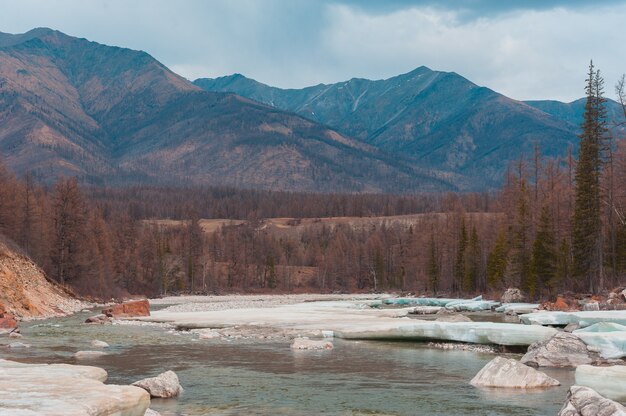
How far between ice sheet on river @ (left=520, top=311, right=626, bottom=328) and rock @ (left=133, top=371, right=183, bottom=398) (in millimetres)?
26615

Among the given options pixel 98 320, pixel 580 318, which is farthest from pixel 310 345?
pixel 98 320

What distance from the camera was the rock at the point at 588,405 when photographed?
1636 cm

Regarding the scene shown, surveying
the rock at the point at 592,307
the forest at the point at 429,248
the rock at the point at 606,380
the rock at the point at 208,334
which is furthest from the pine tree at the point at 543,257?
the rock at the point at 606,380

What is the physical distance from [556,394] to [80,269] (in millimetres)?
79980

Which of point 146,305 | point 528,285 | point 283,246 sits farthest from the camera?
point 283,246

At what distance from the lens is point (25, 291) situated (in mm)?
61125

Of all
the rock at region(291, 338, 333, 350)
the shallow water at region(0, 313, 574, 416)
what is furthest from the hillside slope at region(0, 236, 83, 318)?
the rock at region(291, 338, 333, 350)

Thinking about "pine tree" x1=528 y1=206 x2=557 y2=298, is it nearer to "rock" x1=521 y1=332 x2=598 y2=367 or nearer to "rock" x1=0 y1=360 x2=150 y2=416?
"rock" x1=521 y1=332 x2=598 y2=367

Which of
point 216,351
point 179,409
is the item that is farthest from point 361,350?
point 179,409

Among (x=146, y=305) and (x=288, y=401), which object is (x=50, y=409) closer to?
(x=288, y=401)

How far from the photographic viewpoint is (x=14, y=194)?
90.6 m

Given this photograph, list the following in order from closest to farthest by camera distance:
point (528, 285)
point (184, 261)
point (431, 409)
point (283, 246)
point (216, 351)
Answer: point (431, 409)
point (216, 351)
point (528, 285)
point (184, 261)
point (283, 246)

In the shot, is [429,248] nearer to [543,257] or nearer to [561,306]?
[543,257]

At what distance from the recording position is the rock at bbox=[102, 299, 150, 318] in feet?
196
